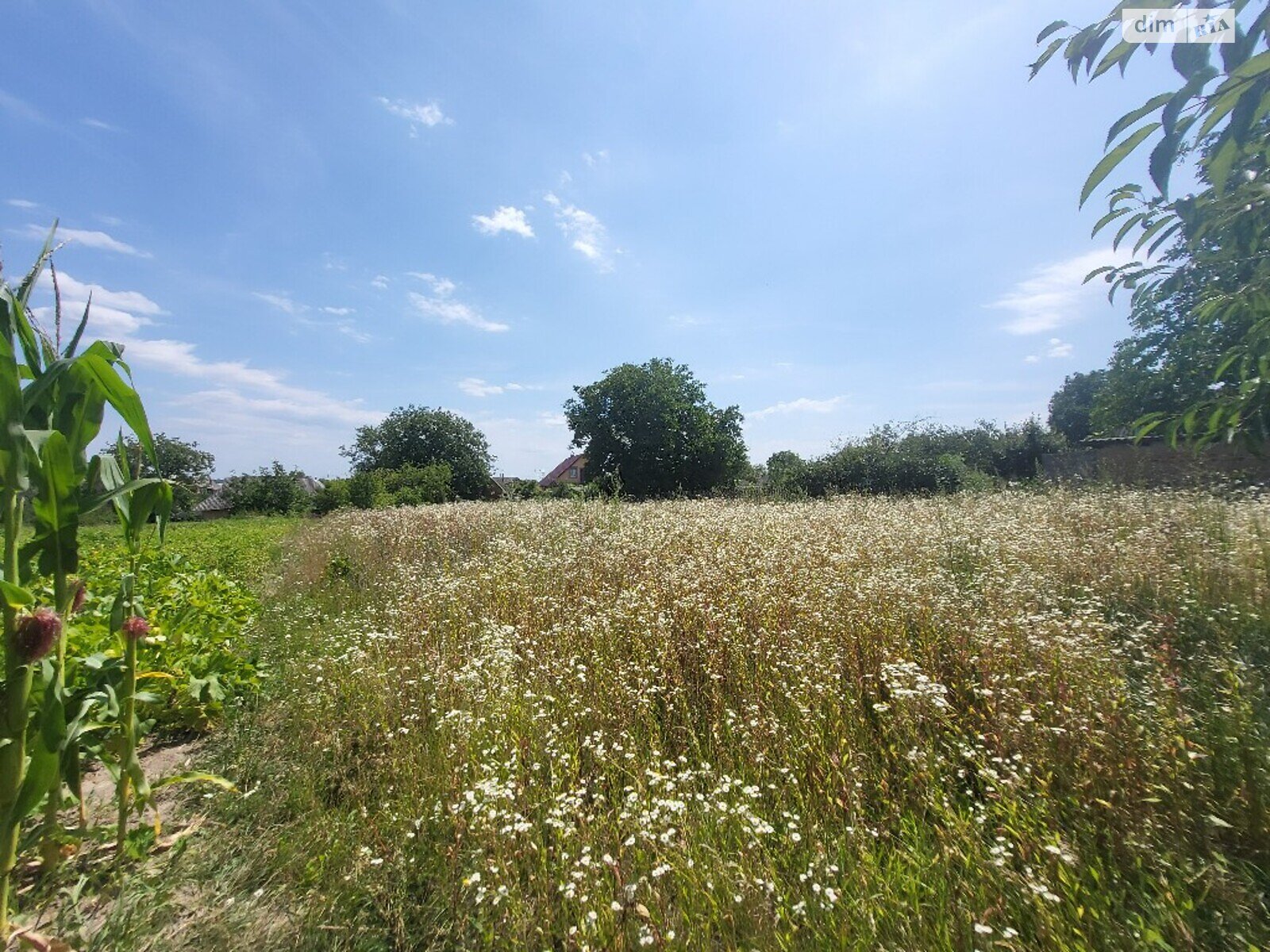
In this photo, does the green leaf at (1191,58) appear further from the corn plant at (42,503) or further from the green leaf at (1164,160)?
the corn plant at (42,503)

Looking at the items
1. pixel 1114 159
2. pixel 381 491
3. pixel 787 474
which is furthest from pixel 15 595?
pixel 381 491

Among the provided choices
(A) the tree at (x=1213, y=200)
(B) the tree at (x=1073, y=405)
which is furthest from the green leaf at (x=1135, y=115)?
(B) the tree at (x=1073, y=405)

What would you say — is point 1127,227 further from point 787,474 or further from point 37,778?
point 787,474

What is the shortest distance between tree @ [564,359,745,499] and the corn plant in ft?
86.5

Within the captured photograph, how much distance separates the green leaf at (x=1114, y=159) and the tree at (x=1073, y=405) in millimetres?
56717

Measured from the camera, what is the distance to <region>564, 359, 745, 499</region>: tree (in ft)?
94.0

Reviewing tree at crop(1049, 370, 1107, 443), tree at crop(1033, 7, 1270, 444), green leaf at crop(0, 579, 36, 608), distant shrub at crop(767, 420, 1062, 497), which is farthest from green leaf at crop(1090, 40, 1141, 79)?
tree at crop(1049, 370, 1107, 443)

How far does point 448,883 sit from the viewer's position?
76.5 inches

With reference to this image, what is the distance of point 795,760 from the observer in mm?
2350

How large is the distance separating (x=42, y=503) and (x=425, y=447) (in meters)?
46.3

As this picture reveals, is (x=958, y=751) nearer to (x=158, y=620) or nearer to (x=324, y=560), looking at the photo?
(x=158, y=620)

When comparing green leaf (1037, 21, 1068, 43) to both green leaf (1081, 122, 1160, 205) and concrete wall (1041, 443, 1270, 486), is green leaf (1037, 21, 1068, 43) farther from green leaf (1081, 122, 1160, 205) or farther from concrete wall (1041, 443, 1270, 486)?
concrete wall (1041, 443, 1270, 486)

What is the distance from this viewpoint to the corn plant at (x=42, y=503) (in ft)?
4.39

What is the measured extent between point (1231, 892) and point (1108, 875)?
0.34 m
